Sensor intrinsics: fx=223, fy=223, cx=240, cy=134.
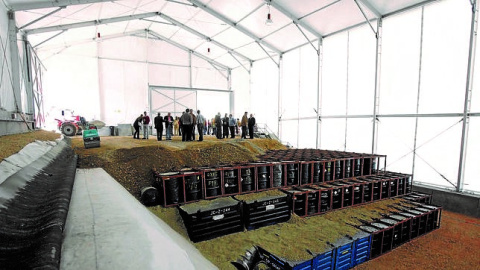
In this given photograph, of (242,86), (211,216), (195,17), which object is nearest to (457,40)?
(211,216)

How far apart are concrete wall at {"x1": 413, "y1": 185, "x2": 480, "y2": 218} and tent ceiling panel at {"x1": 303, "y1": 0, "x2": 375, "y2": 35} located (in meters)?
8.38

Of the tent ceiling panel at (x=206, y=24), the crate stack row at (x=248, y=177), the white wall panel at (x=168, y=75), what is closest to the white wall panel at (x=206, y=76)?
the white wall panel at (x=168, y=75)

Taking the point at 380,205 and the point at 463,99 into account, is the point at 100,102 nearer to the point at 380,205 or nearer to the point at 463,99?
the point at 380,205

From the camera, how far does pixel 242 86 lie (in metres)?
22.5

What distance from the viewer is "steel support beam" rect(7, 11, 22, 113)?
7863 millimetres

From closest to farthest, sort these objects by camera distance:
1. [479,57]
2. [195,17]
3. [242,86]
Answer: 1. [479,57]
2. [195,17]
3. [242,86]

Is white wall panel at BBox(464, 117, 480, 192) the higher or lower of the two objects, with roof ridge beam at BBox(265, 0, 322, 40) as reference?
lower

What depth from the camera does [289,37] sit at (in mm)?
15023

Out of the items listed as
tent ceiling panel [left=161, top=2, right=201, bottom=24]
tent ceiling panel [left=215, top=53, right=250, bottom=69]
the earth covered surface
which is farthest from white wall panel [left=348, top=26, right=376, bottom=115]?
tent ceiling panel [left=215, top=53, right=250, bottom=69]

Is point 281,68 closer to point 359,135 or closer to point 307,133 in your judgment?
point 307,133

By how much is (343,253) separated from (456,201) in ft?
22.4

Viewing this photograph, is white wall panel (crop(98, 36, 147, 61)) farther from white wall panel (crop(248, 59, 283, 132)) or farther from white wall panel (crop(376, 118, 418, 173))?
white wall panel (crop(376, 118, 418, 173))

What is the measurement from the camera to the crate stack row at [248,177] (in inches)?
211

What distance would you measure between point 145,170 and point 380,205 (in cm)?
739
